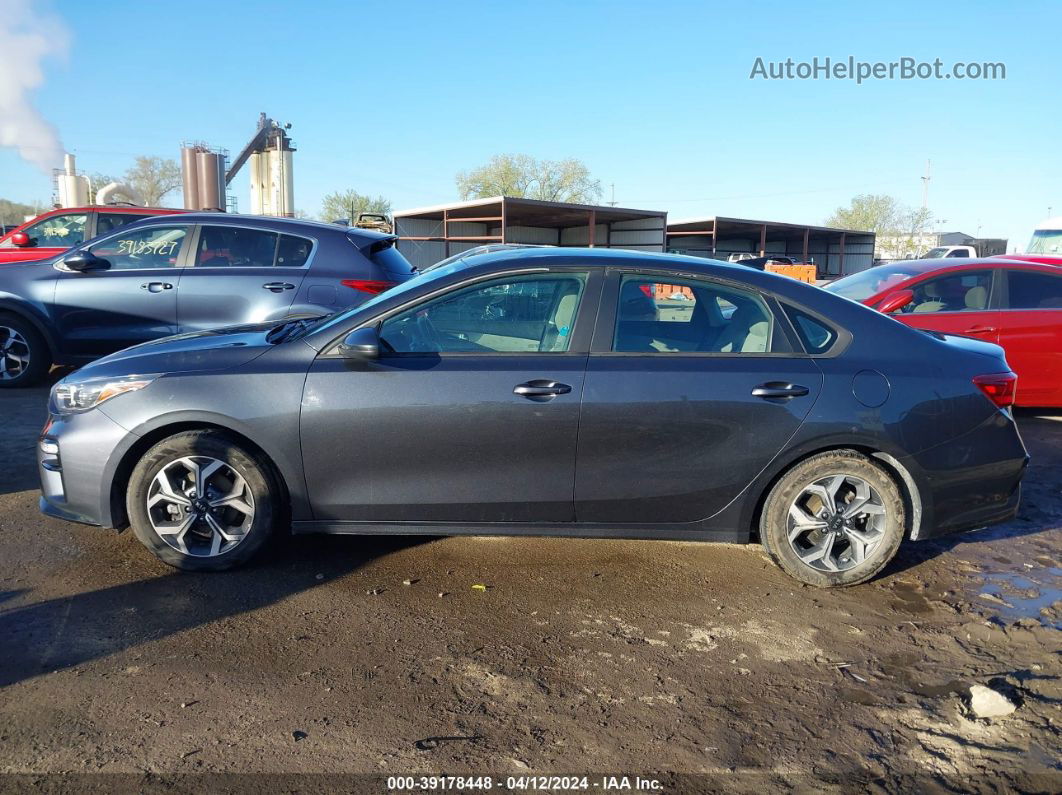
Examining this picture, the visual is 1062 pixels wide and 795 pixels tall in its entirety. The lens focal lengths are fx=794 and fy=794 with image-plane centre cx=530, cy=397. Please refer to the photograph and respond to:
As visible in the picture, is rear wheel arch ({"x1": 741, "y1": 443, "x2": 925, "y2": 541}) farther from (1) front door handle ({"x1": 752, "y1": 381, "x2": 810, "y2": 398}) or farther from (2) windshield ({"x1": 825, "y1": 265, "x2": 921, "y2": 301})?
(2) windshield ({"x1": 825, "y1": 265, "x2": 921, "y2": 301})

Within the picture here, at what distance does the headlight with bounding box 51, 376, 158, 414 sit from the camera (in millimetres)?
3852

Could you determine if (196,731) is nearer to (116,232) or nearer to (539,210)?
(116,232)

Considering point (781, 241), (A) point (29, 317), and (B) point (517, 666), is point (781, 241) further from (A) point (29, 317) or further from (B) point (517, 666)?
(B) point (517, 666)

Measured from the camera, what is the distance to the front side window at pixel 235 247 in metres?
7.50

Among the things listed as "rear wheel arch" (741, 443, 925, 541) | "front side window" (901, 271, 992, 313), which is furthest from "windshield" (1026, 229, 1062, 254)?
"rear wheel arch" (741, 443, 925, 541)

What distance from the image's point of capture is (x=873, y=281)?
7941 mm

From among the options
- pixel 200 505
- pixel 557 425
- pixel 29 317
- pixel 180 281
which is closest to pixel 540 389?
pixel 557 425

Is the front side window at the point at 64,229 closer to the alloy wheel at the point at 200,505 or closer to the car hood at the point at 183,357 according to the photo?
the car hood at the point at 183,357

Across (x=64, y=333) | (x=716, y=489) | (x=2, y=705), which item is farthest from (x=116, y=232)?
(x=716, y=489)

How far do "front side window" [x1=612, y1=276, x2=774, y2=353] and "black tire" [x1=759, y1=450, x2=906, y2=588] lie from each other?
2.13 ft

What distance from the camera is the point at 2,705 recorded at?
279cm

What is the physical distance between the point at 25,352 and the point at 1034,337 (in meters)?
9.90

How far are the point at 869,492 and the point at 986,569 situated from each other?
1031 mm

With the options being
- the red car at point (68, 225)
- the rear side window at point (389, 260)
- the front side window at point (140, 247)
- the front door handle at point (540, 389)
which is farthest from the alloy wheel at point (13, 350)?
the front door handle at point (540, 389)
